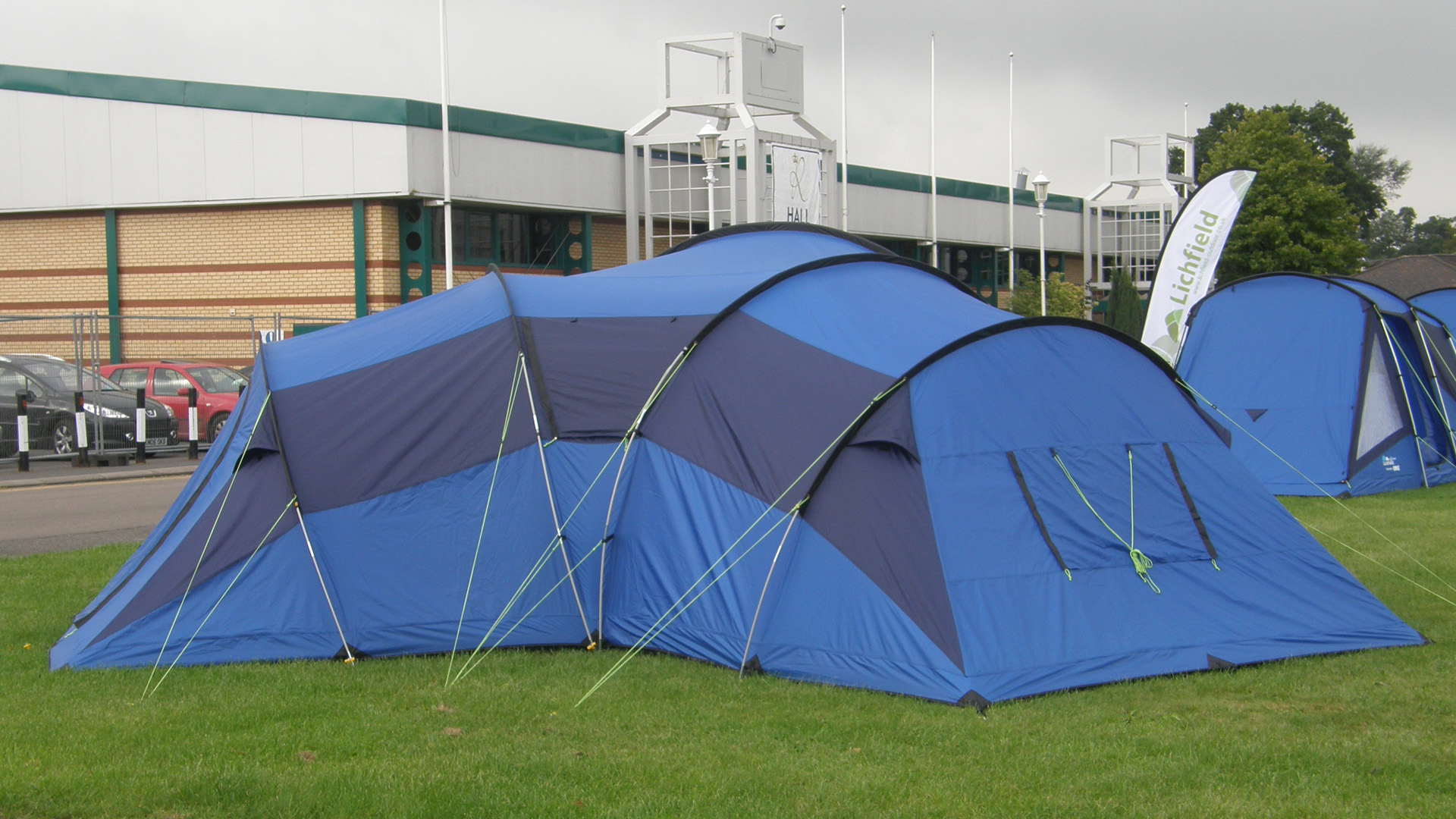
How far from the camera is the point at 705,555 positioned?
7.23 metres

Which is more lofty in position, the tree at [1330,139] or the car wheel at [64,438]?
the tree at [1330,139]

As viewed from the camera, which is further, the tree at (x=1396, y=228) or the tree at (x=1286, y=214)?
the tree at (x=1396, y=228)

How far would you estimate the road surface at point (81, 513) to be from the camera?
466 inches

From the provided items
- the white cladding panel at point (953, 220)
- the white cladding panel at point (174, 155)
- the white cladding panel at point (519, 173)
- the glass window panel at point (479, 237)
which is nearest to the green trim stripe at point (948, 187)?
the white cladding panel at point (953, 220)

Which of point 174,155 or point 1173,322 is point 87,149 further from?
point 1173,322

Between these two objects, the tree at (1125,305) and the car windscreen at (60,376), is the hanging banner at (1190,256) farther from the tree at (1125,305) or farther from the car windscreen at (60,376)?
the tree at (1125,305)

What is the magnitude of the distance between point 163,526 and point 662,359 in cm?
320

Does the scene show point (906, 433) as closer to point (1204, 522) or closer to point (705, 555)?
point (705, 555)

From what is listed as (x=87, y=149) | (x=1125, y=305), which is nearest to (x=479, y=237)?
(x=87, y=149)

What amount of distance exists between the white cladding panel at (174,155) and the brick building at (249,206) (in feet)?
0.10

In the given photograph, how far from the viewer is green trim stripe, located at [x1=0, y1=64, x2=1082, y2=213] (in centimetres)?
2402

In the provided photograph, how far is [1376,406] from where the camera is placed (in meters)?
14.3

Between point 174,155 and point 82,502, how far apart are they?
12.3 metres

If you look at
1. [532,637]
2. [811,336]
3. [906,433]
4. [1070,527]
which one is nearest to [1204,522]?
[1070,527]
